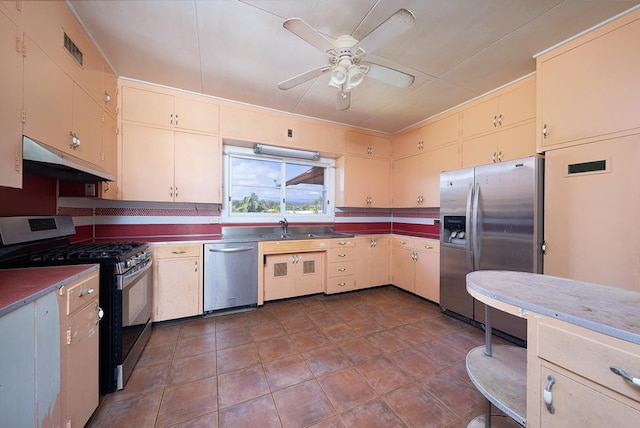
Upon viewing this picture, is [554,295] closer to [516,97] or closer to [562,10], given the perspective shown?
[562,10]

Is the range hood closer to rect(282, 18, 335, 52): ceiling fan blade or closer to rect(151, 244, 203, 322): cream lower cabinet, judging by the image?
rect(151, 244, 203, 322): cream lower cabinet

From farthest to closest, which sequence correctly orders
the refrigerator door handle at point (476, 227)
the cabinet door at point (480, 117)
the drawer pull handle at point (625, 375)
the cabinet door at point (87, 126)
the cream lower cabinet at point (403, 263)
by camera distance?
the cream lower cabinet at point (403, 263) → the cabinet door at point (480, 117) → the refrigerator door handle at point (476, 227) → the cabinet door at point (87, 126) → the drawer pull handle at point (625, 375)

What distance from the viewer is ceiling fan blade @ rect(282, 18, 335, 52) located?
1281 mm

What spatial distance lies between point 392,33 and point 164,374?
2864 millimetres

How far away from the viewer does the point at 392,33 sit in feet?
4.45

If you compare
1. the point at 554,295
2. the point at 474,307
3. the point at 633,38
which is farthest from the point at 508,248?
the point at 633,38

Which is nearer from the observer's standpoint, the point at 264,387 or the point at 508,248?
the point at 264,387

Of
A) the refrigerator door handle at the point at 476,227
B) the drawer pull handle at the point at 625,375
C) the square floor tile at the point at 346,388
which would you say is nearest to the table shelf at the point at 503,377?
the drawer pull handle at the point at 625,375

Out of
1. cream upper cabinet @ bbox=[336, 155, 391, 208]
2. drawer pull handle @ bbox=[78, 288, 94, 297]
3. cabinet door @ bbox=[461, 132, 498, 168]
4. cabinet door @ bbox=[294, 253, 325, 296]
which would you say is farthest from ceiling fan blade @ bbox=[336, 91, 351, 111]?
drawer pull handle @ bbox=[78, 288, 94, 297]

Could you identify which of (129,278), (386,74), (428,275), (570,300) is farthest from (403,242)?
(129,278)

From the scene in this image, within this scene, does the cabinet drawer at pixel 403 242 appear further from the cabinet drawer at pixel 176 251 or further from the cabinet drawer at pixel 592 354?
the cabinet drawer at pixel 176 251

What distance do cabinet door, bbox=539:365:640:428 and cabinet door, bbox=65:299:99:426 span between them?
221 cm

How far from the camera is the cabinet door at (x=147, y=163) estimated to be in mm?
2471

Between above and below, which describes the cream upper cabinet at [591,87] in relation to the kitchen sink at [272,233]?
above
